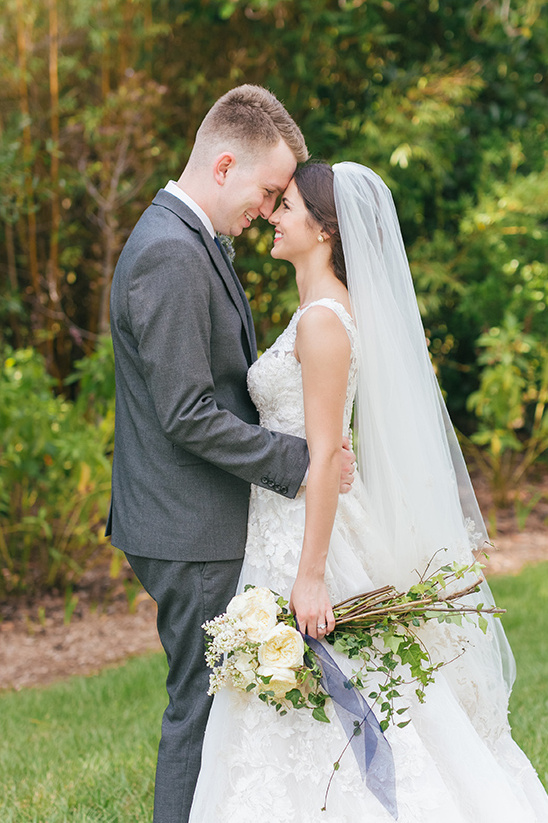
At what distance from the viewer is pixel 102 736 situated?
3227 millimetres

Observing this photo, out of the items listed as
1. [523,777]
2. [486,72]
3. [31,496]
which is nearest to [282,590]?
[523,777]

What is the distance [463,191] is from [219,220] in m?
5.33

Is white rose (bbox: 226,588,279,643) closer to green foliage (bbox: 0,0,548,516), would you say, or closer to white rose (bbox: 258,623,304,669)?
white rose (bbox: 258,623,304,669)

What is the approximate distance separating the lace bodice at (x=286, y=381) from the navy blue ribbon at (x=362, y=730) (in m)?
0.54

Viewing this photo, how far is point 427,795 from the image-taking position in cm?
189

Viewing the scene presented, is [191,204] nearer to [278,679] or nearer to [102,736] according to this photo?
[278,679]

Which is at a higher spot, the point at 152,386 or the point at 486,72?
the point at 486,72

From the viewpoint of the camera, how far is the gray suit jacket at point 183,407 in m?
1.88

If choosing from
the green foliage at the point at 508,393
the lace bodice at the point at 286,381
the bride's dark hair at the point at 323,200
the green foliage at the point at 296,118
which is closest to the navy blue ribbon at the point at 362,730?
the lace bodice at the point at 286,381

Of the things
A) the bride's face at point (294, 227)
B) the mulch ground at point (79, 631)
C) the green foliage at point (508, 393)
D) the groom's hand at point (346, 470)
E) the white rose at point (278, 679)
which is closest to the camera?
the white rose at point (278, 679)

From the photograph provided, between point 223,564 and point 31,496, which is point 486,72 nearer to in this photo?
point 31,496

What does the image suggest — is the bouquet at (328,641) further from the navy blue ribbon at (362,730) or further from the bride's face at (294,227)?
the bride's face at (294,227)

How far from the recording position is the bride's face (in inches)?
85.1

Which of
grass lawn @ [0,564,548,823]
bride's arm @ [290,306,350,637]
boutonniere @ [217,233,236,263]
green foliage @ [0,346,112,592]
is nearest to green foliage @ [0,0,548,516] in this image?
green foliage @ [0,346,112,592]
